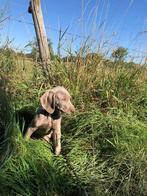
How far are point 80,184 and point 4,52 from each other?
9.91 ft

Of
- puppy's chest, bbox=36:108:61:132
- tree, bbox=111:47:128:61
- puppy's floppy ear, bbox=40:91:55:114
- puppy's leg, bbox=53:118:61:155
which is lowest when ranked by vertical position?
puppy's leg, bbox=53:118:61:155

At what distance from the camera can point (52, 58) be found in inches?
204

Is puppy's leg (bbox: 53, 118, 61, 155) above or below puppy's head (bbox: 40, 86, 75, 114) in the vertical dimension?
below

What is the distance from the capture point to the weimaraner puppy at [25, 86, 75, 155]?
11.8ft

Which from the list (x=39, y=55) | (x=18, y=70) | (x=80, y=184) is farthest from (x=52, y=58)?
(x=80, y=184)

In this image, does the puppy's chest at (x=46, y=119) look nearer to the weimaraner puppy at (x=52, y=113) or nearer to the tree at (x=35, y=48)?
the weimaraner puppy at (x=52, y=113)

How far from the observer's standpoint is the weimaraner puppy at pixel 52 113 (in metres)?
3.59

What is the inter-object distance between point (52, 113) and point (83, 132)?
653 mm

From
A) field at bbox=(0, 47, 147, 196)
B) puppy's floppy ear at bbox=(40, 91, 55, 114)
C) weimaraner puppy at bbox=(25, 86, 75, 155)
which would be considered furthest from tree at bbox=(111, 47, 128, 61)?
puppy's floppy ear at bbox=(40, 91, 55, 114)

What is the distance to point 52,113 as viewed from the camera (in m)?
3.71

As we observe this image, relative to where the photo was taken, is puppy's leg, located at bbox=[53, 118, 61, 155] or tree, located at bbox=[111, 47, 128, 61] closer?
puppy's leg, located at bbox=[53, 118, 61, 155]

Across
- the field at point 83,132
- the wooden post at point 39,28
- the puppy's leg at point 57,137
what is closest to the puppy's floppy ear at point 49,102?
the puppy's leg at point 57,137

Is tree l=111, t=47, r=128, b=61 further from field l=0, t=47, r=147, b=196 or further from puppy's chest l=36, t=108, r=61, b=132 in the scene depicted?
puppy's chest l=36, t=108, r=61, b=132

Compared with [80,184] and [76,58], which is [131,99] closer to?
[76,58]
